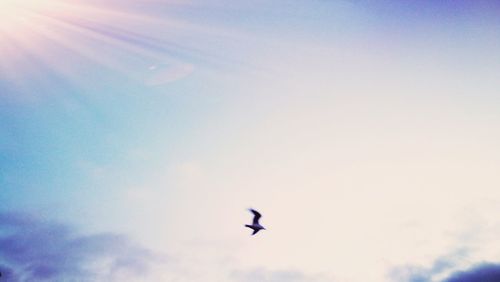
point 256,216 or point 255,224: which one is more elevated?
point 256,216

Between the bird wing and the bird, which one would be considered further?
the bird wing

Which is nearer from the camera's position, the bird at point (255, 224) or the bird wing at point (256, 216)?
the bird at point (255, 224)

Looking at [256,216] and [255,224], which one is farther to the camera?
[256,216]

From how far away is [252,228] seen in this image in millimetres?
51312
